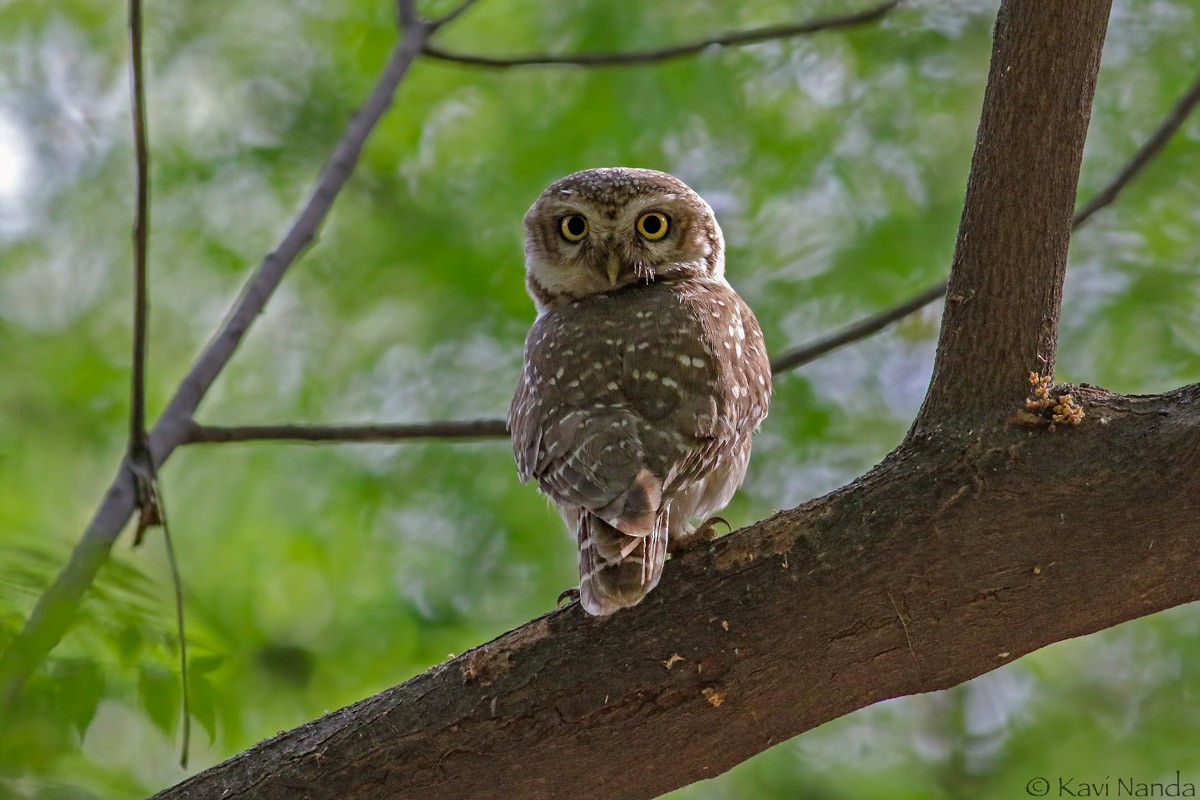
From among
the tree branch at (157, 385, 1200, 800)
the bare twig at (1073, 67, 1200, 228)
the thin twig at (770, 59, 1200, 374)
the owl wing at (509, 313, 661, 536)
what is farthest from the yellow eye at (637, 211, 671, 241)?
the tree branch at (157, 385, 1200, 800)

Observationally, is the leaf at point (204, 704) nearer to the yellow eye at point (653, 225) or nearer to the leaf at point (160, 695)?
the leaf at point (160, 695)

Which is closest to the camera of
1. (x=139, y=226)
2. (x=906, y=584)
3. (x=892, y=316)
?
(x=906, y=584)

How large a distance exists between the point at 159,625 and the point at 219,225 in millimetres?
3779

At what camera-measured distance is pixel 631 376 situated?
3.46 m

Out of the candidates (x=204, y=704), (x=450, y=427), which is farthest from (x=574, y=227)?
(x=204, y=704)

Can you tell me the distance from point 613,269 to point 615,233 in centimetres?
14

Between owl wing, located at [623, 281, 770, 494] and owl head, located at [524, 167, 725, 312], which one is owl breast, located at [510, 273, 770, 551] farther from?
owl head, located at [524, 167, 725, 312]

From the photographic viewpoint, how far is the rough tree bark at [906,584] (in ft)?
8.64

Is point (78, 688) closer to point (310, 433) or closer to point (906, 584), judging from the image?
point (310, 433)

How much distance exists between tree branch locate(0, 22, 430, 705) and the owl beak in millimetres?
948

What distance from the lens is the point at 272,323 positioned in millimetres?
6254

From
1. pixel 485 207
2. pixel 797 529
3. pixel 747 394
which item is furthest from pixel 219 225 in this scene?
pixel 797 529

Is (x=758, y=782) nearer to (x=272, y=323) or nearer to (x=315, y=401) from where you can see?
(x=315, y=401)

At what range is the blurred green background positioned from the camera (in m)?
5.34
